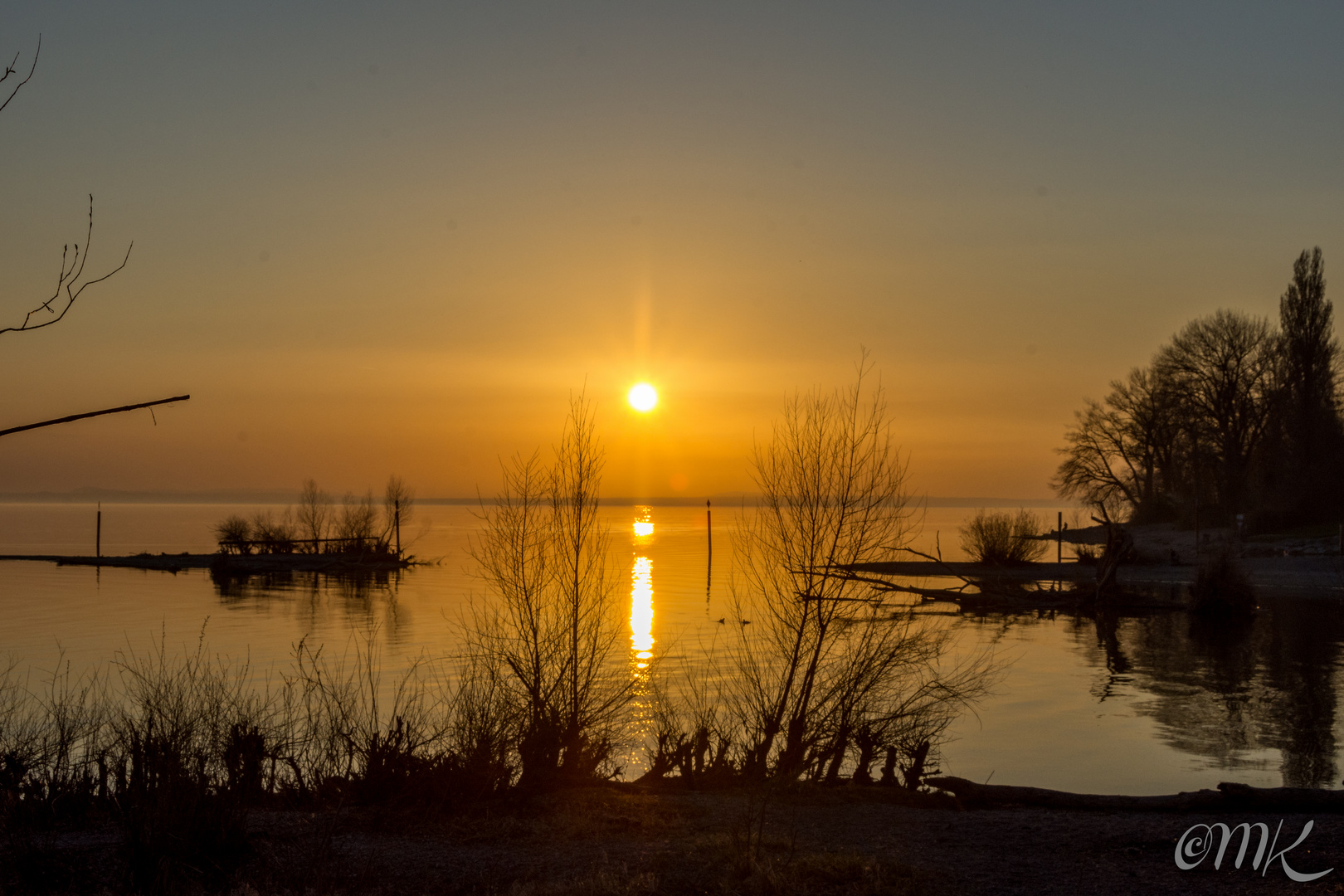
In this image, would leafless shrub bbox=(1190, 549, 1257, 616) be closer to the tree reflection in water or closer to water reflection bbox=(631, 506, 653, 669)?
water reflection bbox=(631, 506, 653, 669)

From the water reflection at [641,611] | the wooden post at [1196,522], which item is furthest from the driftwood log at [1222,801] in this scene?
the wooden post at [1196,522]

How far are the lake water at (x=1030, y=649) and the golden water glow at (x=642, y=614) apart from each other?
0.20 metres

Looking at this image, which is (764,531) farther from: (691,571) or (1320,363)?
(1320,363)

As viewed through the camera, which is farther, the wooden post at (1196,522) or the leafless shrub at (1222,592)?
the wooden post at (1196,522)

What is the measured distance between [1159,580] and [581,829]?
4592 cm

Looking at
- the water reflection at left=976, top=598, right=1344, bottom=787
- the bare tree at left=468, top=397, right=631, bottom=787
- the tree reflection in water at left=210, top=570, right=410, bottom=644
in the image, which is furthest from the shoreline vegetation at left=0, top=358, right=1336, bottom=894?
the tree reflection in water at left=210, top=570, right=410, bottom=644

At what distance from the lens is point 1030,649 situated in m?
32.0

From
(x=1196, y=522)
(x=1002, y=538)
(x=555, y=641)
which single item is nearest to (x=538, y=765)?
(x=555, y=641)

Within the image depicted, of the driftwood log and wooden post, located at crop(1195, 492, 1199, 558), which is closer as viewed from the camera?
the driftwood log

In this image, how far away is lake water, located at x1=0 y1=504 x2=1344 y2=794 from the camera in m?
16.8

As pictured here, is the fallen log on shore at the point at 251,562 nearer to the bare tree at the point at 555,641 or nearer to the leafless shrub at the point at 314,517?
the leafless shrub at the point at 314,517

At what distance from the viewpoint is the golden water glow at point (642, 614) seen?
3147cm

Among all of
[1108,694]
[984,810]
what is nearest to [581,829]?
[984,810]

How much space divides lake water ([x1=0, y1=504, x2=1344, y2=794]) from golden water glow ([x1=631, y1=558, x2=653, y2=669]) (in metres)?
0.20
